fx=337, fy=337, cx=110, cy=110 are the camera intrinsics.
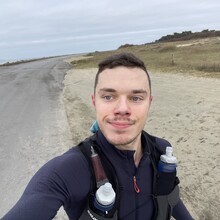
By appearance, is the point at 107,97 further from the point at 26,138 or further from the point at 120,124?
the point at 26,138

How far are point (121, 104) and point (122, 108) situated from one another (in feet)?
0.10

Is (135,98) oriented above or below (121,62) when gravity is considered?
below

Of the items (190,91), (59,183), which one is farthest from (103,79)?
(190,91)

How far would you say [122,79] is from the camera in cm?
208

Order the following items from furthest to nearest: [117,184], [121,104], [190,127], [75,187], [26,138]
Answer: [26,138], [190,127], [121,104], [117,184], [75,187]

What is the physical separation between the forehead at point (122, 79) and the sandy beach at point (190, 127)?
2.70 meters

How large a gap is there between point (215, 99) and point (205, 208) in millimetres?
5894

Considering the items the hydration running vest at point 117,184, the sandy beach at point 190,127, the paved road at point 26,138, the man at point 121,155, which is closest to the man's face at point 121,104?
the man at point 121,155

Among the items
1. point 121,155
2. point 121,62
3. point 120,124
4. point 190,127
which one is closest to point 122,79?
point 121,62

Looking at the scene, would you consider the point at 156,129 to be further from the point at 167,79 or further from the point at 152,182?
the point at 167,79

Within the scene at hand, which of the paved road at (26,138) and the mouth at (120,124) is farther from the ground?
the mouth at (120,124)

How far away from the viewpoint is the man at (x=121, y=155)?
1863 mm

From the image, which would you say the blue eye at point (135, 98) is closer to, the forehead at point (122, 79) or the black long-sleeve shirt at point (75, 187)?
the forehead at point (122, 79)

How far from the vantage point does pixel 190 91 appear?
11602 millimetres
